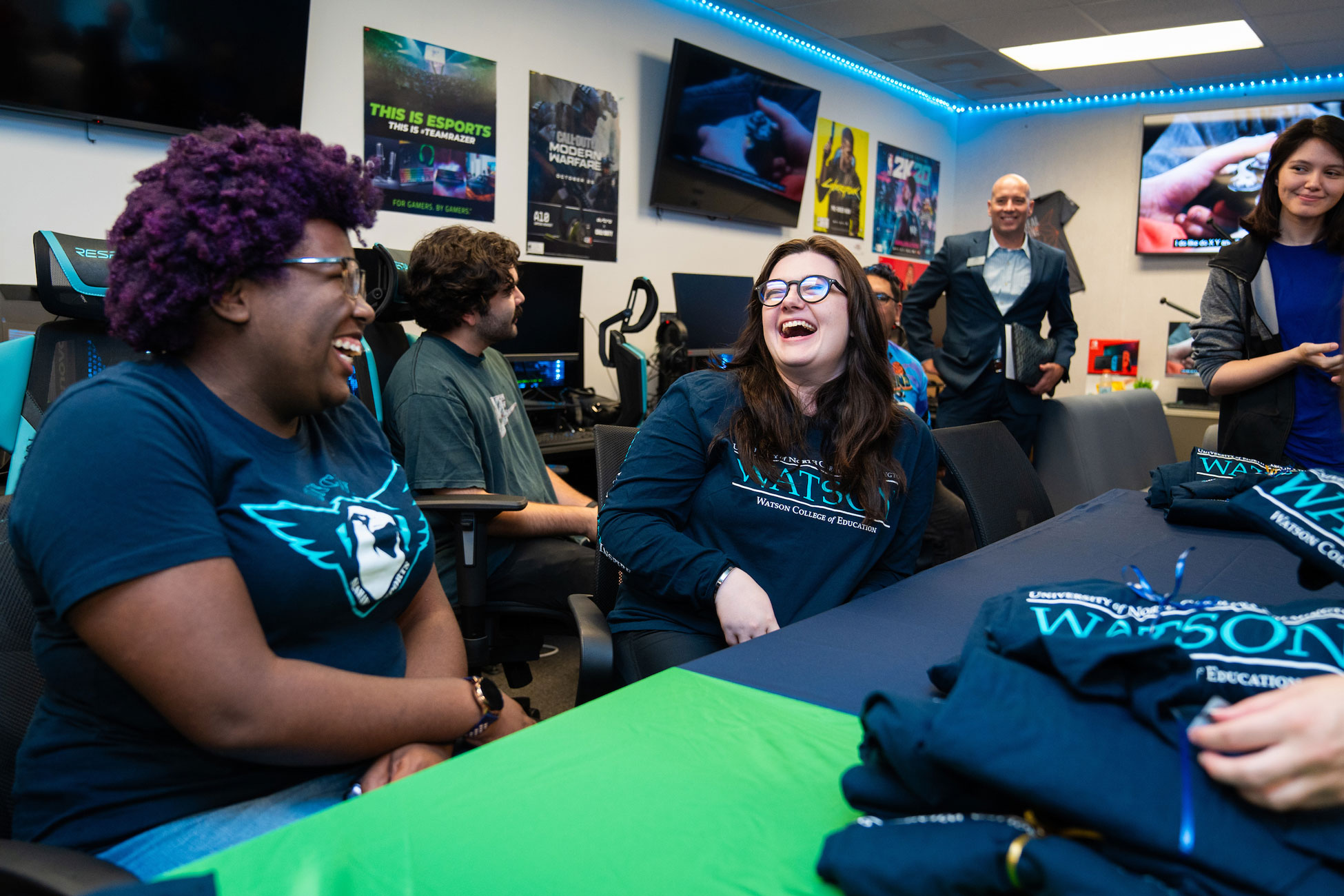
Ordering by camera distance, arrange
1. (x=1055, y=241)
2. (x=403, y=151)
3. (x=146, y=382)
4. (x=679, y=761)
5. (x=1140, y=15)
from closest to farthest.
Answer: (x=679, y=761) → (x=146, y=382) → (x=403, y=151) → (x=1140, y=15) → (x=1055, y=241)

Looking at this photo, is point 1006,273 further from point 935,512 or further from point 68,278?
point 68,278

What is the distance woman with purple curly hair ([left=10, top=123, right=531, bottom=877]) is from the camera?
897 mm

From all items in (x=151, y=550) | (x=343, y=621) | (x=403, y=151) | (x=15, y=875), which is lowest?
(x=15, y=875)

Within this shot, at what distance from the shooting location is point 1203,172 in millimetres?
6406

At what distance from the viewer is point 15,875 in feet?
2.43

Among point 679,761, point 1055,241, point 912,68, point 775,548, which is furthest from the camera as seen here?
point 1055,241

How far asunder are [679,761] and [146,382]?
2.27 ft

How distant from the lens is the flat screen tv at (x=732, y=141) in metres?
4.88

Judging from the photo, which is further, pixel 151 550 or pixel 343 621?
pixel 343 621

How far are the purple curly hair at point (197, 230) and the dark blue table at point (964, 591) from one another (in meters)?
0.71

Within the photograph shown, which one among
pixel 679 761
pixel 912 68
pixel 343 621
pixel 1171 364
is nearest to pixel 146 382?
pixel 343 621

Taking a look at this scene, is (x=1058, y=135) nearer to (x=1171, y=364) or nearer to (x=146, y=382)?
(x=1171, y=364)

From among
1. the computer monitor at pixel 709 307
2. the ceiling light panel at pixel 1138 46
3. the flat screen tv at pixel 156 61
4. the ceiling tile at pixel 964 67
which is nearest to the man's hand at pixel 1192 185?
the ceiling light panel at pixel 1138 46

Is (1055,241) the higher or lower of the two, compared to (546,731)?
higher
